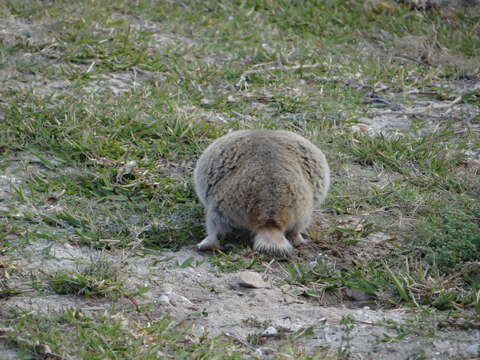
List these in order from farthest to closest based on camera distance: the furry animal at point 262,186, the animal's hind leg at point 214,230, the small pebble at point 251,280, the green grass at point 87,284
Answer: the animal's hind leg at point 214,230 < the furry animal at point 262,186 < the small pebble at point 251,280 < the green grass at point 87,284

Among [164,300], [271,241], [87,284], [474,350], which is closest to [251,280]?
[271,241]

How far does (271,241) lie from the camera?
170 inches

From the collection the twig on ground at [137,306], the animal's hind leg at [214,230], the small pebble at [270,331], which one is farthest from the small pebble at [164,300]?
the animal's hind leg at [214,230]

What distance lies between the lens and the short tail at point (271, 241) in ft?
14.2

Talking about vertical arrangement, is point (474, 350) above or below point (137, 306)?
above

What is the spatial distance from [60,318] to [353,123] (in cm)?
377

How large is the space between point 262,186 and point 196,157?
4.84 feet

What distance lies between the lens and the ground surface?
11.6ft

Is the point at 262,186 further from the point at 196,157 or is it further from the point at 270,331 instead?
the point at 196,157

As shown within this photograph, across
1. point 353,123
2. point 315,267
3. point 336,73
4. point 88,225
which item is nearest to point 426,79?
point 336,73

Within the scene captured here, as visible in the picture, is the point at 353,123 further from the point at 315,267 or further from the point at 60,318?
the point at 60,318

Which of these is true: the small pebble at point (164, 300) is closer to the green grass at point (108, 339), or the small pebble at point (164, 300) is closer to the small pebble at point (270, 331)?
the green grass at point (108, 339)

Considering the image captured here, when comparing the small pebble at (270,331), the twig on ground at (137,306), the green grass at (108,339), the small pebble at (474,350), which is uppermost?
the small pebble at (474,350)

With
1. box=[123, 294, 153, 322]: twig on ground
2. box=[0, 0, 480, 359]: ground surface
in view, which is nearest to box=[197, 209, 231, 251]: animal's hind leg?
box=[0, 0, 480, 359]: ground surface
